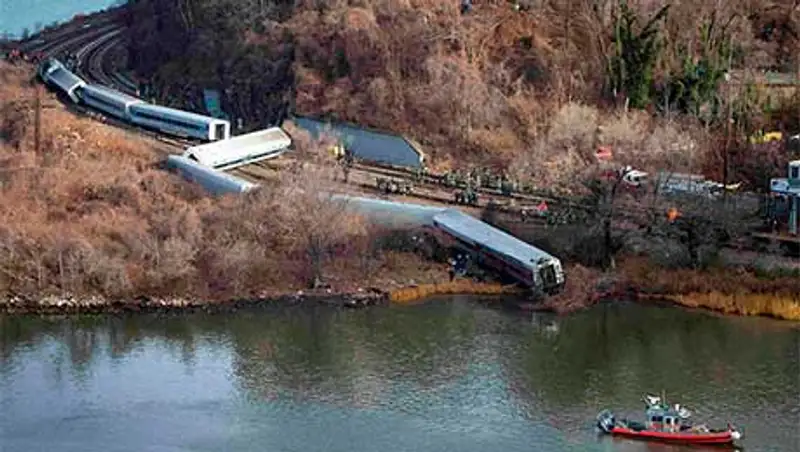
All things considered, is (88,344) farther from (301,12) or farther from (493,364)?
(301,12)

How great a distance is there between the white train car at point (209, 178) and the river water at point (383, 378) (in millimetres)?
4248

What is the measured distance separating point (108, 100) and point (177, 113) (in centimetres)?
286

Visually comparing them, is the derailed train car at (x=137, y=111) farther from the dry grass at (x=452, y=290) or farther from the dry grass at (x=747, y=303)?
the dry grass at (x=747, y=303)

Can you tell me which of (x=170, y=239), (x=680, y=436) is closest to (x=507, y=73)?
(x=170, y=239)

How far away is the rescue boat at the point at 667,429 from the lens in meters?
18.4

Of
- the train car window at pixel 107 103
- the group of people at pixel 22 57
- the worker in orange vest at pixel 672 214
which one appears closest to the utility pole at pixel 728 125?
the worker in orange vest at pixel 672 214

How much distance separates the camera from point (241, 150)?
101 ft

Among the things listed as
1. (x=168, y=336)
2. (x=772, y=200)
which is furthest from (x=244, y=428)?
(x=772, y=200)

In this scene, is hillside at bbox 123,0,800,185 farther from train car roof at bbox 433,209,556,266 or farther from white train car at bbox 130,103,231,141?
train car roof at bbox 433,209,556,266

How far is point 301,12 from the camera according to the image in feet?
117

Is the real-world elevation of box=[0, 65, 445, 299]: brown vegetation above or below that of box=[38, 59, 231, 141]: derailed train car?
below

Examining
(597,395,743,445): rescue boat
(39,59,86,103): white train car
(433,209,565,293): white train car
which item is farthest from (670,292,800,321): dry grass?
(39,59,86,103): white train car

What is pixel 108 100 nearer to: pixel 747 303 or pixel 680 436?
pixel 747 303

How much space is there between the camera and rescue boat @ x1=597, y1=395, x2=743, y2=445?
18.4 metres
